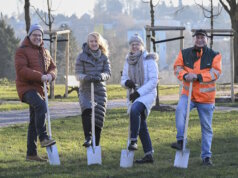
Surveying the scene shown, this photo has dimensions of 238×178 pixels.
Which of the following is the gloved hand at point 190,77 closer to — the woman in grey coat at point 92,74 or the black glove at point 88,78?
the woman in grey coat at point 92,74

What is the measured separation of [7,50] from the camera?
54.8 meters

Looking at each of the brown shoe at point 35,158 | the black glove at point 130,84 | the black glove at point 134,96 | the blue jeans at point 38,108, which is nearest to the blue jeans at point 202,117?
the black glove at point 134,96

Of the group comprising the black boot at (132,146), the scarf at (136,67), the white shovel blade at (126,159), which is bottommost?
the white shovel blade at (126,159)

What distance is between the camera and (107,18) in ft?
490

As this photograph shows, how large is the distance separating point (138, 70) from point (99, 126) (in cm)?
105

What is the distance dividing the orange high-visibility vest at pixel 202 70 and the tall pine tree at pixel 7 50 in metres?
46.5

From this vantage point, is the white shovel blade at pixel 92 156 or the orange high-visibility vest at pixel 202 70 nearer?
the orange high-visibility vest at pixel 202 70

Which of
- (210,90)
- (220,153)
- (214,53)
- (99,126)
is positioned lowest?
(220,153)

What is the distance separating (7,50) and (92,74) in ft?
156

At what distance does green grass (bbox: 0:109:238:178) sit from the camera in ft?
24.0

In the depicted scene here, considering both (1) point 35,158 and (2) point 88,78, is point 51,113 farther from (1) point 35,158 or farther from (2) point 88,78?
(2) point 88,78

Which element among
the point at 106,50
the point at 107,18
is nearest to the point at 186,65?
the point at 106,50

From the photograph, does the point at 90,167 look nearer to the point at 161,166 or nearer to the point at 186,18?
the point at 161,166

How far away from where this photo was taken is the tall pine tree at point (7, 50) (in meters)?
54.0
